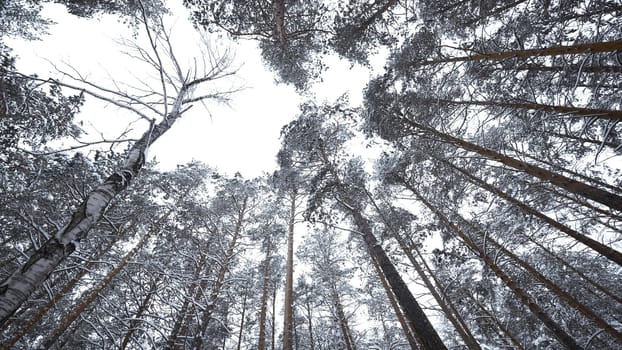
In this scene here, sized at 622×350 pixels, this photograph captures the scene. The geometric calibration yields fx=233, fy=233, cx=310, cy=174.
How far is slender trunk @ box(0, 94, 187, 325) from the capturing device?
6.14 ft

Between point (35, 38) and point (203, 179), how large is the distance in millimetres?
9133

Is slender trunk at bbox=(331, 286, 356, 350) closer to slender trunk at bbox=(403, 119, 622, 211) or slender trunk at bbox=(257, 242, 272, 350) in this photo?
slender trunk at bbox=(257, 242, 272, 350)

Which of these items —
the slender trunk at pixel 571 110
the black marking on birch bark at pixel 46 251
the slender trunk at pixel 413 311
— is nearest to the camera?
Answer: the black marking on birch bark at pixel 46 251

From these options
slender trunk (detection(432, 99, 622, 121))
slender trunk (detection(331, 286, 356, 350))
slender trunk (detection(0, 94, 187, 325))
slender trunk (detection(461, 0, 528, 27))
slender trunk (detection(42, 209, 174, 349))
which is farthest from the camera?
slender trunk (detection(331, 286, 356, 350))

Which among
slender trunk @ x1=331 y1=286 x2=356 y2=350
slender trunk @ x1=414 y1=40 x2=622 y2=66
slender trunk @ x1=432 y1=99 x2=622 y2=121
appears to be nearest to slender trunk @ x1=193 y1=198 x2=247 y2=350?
slender trunk @ x1=432 y1=99 x2=622 y2=121

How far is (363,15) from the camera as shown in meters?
6.52

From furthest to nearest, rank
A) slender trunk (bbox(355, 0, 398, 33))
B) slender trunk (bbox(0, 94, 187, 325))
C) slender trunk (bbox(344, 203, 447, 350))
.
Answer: slender trunk (bbox(355, 0, 398, 33))
slender trunk (bbox(344, 203, 447, 350))
slender trunk (bbox(0, 94, 187, 325))

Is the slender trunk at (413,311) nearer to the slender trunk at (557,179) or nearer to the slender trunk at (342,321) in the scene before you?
the slender trunk at (557,179)

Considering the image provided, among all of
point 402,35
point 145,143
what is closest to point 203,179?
point 145,143

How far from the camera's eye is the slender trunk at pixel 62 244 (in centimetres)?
187

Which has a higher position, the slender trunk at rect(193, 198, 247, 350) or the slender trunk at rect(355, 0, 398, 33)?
the slender trunk at rect(355, 0, 398, 33)

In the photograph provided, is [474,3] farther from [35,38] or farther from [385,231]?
[35,38]

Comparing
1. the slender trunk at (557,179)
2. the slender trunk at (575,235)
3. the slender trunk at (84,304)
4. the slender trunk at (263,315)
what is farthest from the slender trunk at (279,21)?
the slender trunk at (263,315)

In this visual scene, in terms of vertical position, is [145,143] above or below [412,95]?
below
